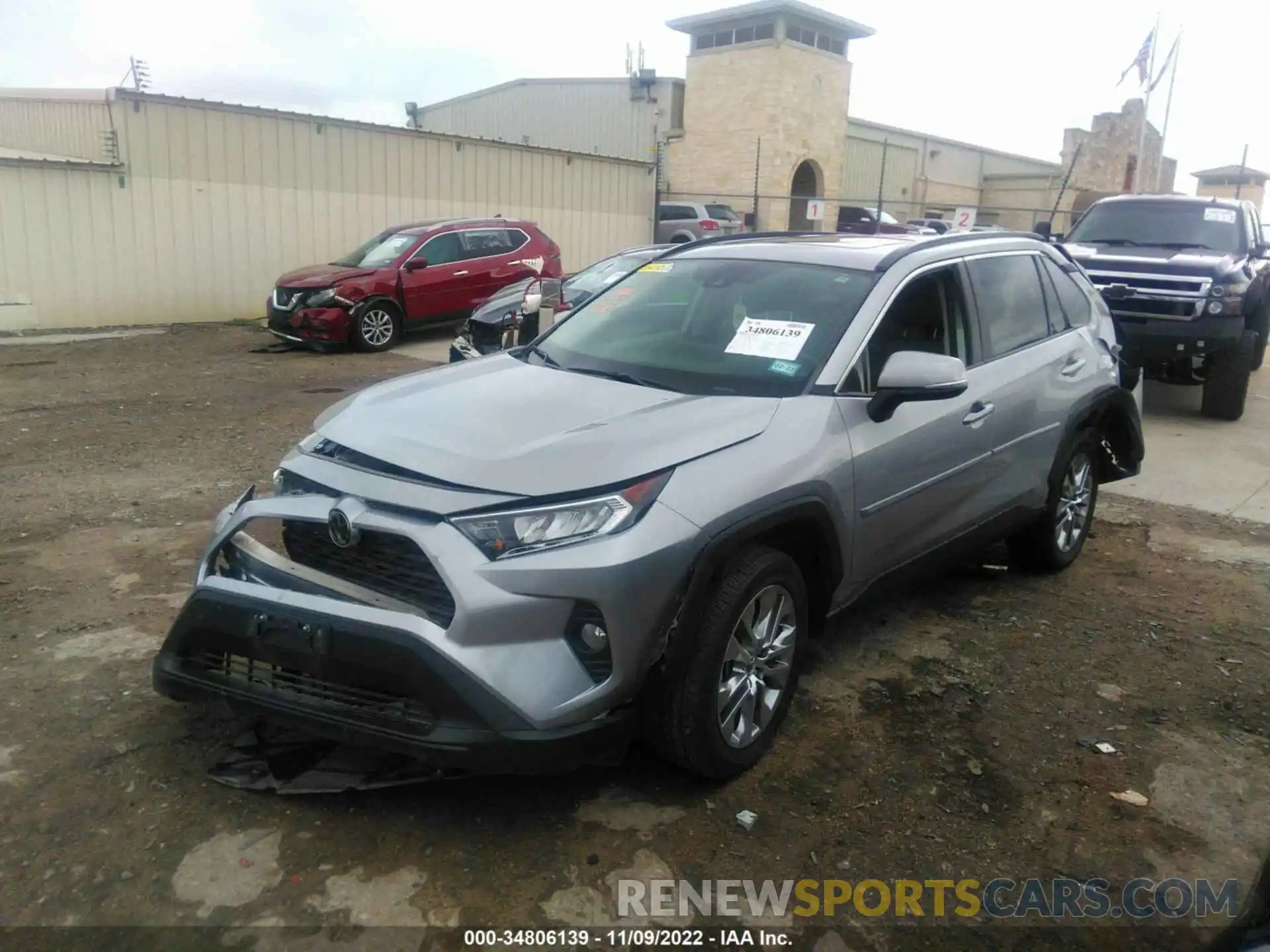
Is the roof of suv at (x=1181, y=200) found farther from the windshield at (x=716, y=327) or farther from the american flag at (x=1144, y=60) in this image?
the american flag at (x=1144, y=60)

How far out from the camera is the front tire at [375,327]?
12.7m

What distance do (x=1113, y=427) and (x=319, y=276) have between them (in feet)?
33.4

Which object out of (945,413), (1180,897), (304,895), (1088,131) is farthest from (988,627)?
(1088,131)

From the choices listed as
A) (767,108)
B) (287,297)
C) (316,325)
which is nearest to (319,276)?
(287,297)

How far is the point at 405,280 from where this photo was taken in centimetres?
1325

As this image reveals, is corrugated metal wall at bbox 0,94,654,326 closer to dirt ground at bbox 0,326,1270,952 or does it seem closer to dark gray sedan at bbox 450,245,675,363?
dark gray sedan at bbox 450,245,675,363

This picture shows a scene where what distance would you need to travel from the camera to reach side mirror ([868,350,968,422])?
3.46 meters

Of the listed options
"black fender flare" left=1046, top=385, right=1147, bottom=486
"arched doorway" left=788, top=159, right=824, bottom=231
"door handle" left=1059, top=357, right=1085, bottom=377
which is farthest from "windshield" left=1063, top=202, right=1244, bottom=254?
"arched doorway" left=788, top=159, right=824, bottom=231

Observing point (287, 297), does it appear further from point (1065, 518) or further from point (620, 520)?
point (620, 520)

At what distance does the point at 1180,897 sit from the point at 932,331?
2.22 metres

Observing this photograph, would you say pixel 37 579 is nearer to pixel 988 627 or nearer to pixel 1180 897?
pixel 988 627

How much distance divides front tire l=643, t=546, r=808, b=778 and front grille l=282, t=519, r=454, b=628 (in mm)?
655

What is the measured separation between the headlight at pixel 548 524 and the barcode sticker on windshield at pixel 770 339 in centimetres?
110

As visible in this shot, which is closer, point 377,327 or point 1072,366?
point 1072,366
